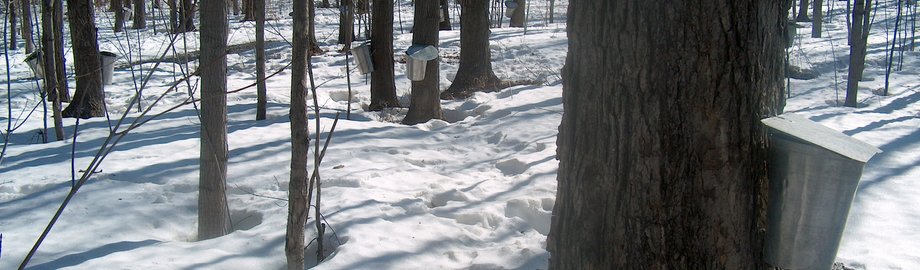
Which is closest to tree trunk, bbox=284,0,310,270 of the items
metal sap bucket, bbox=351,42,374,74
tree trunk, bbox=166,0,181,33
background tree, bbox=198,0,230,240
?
tree trunk, bbox=166,0,181,33

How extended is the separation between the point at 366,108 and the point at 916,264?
705 cm

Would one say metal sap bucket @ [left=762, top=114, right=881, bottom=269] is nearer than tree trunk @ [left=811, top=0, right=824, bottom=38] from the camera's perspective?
Yes

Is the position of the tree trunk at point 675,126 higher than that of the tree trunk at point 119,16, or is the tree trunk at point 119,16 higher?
the tree trunk at point 119,16

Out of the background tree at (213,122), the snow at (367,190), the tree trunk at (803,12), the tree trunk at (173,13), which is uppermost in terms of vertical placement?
the tree trunk at (803,12)

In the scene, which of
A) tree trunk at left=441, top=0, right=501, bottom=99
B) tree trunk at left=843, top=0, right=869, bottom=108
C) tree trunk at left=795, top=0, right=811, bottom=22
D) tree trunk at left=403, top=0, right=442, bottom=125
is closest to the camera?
tree trunk at left=403, top=0, right=442, bottom=125

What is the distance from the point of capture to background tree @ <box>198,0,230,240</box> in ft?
13.9

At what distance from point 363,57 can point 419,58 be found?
125 cm

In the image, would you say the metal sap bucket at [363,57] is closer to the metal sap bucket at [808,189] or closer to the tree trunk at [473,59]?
the tree trunk at [473,59]

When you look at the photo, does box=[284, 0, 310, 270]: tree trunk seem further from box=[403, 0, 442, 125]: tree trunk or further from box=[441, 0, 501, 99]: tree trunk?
box=[441, 0, 501, 99]: tree trunk

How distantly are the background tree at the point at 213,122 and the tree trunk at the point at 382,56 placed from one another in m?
4.48

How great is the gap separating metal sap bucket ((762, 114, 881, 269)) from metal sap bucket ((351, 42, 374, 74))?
683 centimetres

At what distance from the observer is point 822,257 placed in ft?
6.00

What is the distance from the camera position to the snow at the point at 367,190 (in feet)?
12.4

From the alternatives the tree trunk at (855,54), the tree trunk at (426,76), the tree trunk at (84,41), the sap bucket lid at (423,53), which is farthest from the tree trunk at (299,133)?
the tree trunk at (855,54)
